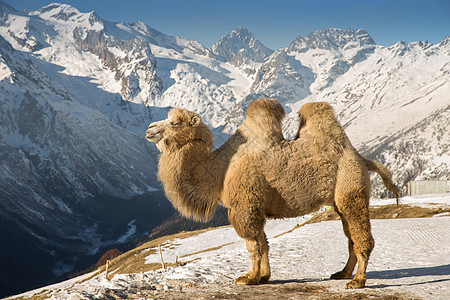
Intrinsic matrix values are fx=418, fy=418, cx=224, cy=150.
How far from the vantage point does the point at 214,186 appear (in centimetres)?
1002

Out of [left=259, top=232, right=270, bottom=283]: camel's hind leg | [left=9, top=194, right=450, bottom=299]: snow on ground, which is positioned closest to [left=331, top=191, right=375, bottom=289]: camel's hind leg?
[left=9, top=194, right=450, bottom=299]: snow on ground

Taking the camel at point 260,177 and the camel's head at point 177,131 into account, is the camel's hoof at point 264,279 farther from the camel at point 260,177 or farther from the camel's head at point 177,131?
the camel's head at point 177,131

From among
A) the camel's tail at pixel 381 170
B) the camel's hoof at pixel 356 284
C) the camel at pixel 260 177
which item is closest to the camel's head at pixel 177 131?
the camel at pixel 260 177

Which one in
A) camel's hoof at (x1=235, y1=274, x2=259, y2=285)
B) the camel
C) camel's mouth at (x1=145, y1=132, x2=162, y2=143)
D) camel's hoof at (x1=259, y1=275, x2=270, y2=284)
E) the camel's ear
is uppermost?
the camel's ear

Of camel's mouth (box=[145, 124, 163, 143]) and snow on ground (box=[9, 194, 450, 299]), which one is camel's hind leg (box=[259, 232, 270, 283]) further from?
camel's mouth (box=[145, 124, 163, 143])

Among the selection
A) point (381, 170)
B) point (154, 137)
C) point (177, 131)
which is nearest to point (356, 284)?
point (381, 170)

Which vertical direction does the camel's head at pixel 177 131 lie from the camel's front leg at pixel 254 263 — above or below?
above

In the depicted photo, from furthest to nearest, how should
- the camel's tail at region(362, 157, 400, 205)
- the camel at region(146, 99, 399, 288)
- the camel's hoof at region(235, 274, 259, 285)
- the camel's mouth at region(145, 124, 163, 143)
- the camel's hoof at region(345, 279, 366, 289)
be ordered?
the camel's tail at region(362, 157, 400, 205) → the camel's mouth at region(145, 124, 163, 143) → the camel's hoof at region(235, 274, 259, 285) → the camel at region(146, 99, 399, 288) → the camel's hoof at region(345, 279, 366, 289)

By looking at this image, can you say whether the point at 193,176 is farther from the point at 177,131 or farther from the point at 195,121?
the point at 195,121

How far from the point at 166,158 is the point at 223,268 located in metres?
4.65

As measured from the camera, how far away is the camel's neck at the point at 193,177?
9961 mm

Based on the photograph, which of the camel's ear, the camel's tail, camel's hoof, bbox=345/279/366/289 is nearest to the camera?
camel's hoof, bbox=345/279/366/289

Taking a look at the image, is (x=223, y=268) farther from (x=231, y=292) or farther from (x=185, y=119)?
(x=185, y=119)

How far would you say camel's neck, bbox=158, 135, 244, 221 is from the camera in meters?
9.96
